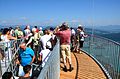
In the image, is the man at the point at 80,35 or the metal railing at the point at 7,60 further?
the man at the point at 80,35

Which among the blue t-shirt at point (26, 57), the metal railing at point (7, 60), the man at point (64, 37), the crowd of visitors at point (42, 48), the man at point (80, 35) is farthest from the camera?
the man at point (80, 35)

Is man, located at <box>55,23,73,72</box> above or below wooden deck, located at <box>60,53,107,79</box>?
above

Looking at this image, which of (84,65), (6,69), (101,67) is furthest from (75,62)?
(6,69)

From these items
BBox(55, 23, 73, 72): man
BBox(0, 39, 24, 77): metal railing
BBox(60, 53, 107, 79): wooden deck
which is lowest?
BBox(60, 53, 107, 79): wooden deck

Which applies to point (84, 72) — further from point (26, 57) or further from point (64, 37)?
point (26, 57)

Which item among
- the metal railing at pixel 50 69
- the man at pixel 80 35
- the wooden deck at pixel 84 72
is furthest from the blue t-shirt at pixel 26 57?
the man at pixel 80 35

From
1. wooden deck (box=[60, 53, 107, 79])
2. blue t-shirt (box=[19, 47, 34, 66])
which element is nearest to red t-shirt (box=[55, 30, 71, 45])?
wooden deck (box=[60, 53, 107, 79])

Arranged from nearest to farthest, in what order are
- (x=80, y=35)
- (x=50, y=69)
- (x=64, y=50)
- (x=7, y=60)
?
1. (x=50, y=69)
2. (x=64, y=50)
3. (x=7, y=60)
4. (x=80, y=35)

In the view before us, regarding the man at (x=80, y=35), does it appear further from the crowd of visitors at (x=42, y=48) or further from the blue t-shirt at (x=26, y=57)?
the blue t-shirt at (x=26, y=57)

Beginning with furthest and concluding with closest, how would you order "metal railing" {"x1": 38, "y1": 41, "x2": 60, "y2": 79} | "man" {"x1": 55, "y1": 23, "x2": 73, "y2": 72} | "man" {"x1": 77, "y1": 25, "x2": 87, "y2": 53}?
"man" {"x1": 77, "y1": 25, "x2": 87, "y2": 53} → "man" {"x1": 55, "y1": 23, "x2": 73, "y2": 72} → "metal railing" {"x1": 38, "y1": 41, "x2": 60, "y2": 79}

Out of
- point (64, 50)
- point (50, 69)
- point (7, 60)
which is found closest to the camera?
point (50, 69)

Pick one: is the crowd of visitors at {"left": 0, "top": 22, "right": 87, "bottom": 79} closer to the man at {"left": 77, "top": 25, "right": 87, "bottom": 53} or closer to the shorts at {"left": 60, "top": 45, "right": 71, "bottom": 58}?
the shorts at {"left": 60, "top": 45, "right": 71, "bottom": 58}

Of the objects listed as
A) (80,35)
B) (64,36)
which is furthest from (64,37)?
(80,35)

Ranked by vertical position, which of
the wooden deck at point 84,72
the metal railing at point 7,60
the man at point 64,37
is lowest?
the wooden deck at point 84,72
